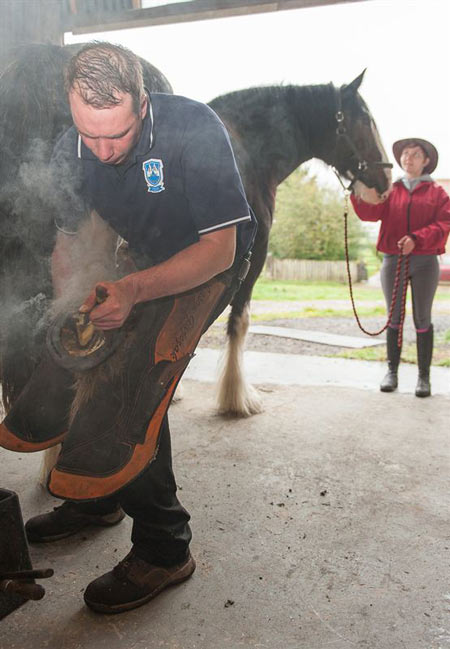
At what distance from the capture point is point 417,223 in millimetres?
3029

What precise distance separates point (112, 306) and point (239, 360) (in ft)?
5.84

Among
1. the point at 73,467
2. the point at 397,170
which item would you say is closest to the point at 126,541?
the point at 73,467

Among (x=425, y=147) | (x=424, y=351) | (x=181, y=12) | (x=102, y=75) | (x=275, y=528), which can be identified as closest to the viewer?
(x=102, y=75)

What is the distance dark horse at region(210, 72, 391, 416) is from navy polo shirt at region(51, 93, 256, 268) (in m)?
1.27

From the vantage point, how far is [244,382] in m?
2.73

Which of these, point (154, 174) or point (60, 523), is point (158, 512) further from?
point (154, 174)

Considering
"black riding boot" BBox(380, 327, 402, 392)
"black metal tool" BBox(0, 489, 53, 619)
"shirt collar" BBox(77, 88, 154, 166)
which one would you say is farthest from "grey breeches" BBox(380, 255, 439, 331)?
"black metal tool" BBox(0, 489, 53, 619)

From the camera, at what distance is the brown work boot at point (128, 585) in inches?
47.8

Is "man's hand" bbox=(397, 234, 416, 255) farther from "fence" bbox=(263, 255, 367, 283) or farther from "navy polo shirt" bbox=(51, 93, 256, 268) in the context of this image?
"fence" bbox=(263, 255, 367, 283)

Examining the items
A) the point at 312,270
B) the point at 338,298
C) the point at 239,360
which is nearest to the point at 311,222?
the point at 312,270

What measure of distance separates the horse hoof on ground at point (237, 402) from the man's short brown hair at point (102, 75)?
1.86 meters

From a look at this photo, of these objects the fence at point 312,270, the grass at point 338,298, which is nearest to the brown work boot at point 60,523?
the grass at point 338,298

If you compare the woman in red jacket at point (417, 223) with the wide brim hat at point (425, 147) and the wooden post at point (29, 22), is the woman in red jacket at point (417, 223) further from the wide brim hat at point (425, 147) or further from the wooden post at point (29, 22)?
the wooden post at point (29, 22)

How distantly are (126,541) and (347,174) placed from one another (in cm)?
235
